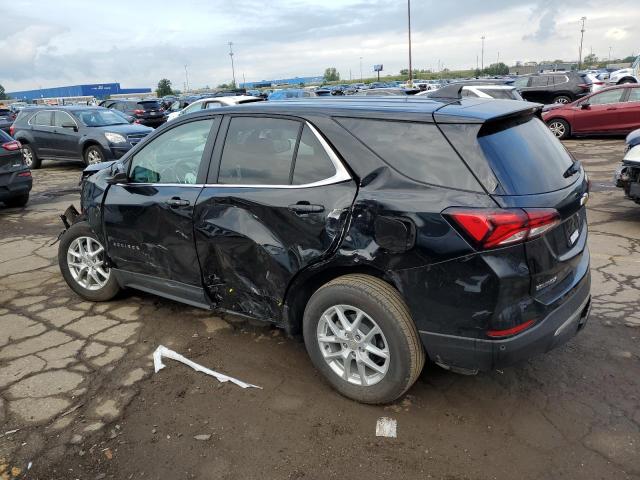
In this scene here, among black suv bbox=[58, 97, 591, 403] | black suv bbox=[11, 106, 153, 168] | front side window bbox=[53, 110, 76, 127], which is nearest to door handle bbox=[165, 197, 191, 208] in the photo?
black suv bbox=[58, 97, 591, 403]

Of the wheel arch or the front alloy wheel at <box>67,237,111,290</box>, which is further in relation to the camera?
the front alloy wheel at <box>67,237,111,290</box>

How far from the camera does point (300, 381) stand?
328 cm

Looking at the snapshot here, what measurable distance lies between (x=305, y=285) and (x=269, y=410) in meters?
0.77

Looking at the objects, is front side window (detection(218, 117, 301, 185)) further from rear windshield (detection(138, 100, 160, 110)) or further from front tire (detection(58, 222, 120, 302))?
rear windshield (detection(138, 100, 160, 110))

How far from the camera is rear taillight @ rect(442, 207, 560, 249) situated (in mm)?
2377

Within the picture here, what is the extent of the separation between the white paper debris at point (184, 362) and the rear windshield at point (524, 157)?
198 cm

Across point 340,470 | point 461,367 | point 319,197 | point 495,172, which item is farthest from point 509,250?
point 340,470

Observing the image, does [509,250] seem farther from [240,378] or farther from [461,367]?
[240,378]

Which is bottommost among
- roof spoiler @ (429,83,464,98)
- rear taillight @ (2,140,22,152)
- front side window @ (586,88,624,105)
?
front side window @ (586,88,624,105)

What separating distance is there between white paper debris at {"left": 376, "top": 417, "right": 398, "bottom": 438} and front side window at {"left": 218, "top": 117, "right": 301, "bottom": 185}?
58.9 inches

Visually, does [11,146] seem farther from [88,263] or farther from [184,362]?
[184,362]

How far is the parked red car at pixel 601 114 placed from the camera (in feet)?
44.6

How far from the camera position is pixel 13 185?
27.1 feet

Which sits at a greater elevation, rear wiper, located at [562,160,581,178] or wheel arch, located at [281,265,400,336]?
rear wiper, located at [562,160,581,178]
